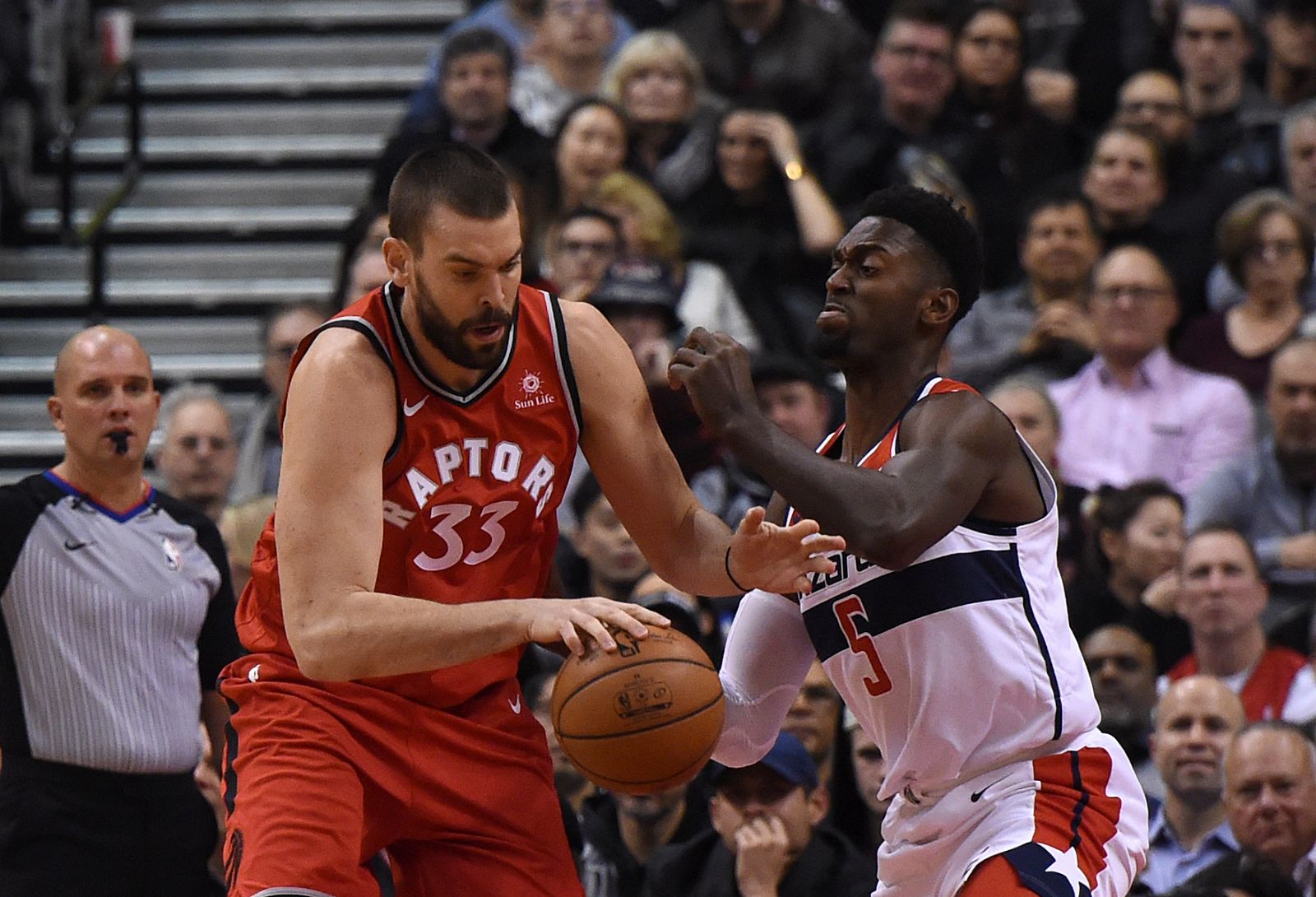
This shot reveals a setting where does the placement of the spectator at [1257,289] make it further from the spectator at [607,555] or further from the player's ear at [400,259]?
the player's ear at [400,259]

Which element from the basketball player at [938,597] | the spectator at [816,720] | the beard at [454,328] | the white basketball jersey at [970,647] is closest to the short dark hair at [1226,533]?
the spectator at [816,720]

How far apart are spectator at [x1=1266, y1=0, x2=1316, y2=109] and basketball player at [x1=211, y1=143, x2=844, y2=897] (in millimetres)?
5899

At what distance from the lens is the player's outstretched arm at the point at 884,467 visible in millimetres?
3830

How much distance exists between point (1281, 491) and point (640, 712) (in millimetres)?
4299

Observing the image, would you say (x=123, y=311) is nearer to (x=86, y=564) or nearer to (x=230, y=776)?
(x=86, y=564)

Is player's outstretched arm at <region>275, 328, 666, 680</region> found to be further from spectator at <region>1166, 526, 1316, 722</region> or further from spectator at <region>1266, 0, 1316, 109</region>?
spectator at <region>1266, 0, 1316, 109</region>

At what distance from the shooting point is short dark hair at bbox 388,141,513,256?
4.09m

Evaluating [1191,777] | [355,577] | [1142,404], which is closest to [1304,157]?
[1142,404]

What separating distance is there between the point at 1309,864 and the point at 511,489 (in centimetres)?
319

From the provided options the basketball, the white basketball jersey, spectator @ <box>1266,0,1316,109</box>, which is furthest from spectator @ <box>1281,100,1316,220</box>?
the basketball

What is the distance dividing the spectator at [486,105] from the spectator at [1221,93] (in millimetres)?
3083

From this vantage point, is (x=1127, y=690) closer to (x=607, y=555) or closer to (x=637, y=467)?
(x=607, y=555)

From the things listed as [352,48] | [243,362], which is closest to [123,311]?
[243,362]

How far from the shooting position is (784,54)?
9.86m
